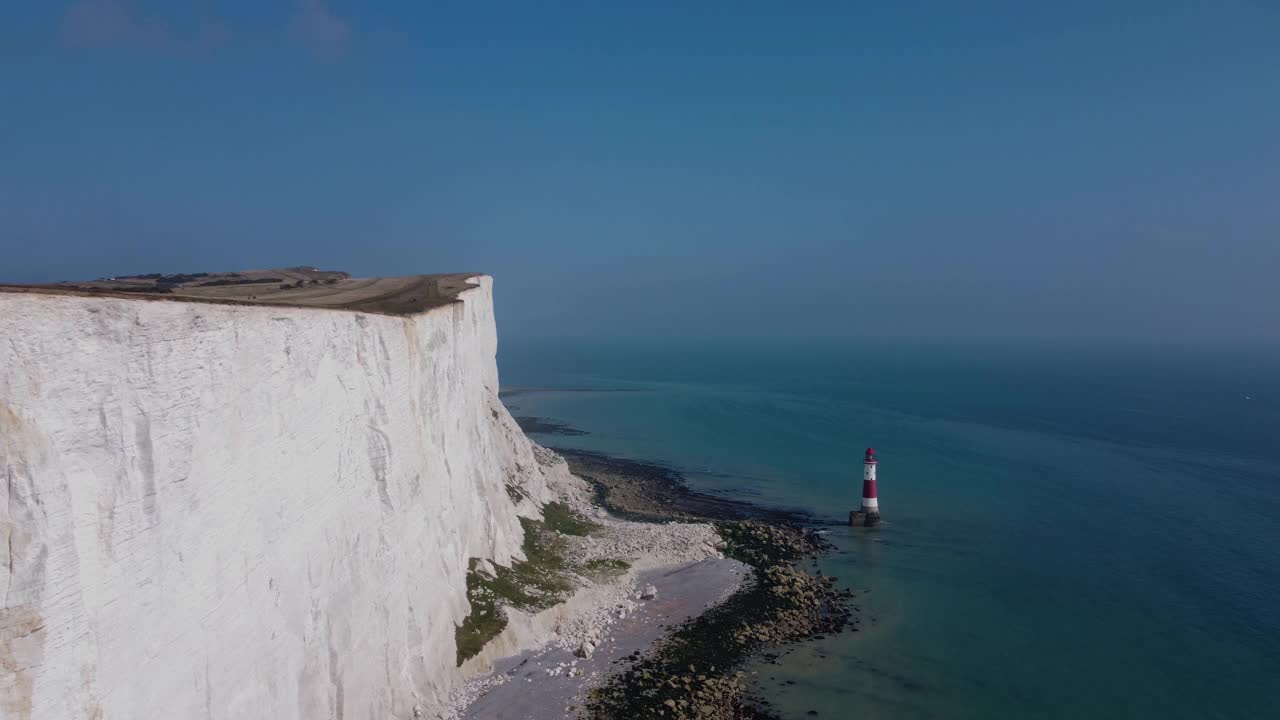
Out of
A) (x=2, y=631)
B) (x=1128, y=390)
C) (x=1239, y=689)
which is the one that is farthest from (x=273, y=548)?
(x=1128, y=390)

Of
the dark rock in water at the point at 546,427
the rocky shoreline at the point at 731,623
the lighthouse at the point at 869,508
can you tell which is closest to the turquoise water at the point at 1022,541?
the rocky shoreline at the point at 731,623

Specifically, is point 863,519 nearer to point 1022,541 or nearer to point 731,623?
point 1022,541

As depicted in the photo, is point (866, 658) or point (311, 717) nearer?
point (311, 717)

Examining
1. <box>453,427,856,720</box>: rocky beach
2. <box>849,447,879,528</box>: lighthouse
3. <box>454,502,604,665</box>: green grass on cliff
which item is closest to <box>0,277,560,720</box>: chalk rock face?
<box>454,502,604,665</box>: green grass on cliff

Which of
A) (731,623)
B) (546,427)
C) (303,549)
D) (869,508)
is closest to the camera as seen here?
(303,549)

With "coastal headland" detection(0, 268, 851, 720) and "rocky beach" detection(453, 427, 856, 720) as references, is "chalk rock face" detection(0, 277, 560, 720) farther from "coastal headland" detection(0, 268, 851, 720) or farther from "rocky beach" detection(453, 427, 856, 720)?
"rocky beach" detection(453, 427, 856, 720)

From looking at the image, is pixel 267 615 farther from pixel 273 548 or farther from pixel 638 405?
pixel 638 405

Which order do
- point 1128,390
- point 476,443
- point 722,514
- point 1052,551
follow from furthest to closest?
point 1128,390
point 722,514
point 1052,551
point 476,443

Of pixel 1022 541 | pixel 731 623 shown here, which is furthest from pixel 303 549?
pixel 1022 541
